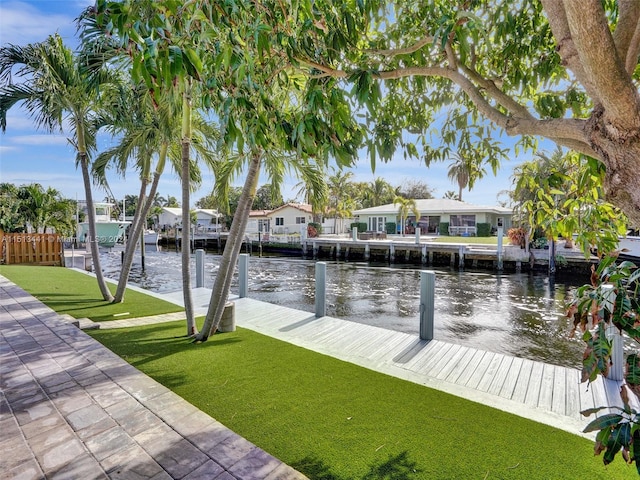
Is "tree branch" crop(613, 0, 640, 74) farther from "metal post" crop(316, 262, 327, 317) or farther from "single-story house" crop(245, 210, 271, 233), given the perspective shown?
"single-story house" crop(245, 210, 271, 233)

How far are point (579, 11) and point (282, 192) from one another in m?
5.29

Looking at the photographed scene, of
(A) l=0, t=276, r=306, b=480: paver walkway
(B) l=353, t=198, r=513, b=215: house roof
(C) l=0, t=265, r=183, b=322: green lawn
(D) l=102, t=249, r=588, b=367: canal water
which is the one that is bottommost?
(D) l=102, t=249, r=588, b=367: canal water

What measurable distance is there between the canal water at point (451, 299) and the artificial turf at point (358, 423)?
465 centimetres

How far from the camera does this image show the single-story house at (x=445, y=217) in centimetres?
3478

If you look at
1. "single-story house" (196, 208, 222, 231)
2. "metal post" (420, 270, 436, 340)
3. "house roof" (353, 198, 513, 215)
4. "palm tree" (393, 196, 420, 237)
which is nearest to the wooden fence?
"metal post" (420, 270, 436, 340)

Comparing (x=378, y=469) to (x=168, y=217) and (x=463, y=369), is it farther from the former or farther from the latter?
(x=168, y=217)

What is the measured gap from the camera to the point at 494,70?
4594 mm

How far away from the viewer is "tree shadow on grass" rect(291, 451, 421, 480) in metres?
2.58

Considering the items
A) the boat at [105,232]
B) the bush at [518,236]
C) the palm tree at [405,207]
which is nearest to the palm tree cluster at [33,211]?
the boat at [105,232]

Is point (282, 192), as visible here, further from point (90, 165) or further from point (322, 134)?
point (90, 165)

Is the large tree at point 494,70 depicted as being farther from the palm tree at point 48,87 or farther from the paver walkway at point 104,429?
the palm tree at point 48,87

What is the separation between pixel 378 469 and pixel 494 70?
176 inches

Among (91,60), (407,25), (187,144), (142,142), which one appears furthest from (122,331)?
(407,25)

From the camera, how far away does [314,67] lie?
10.3 feet
